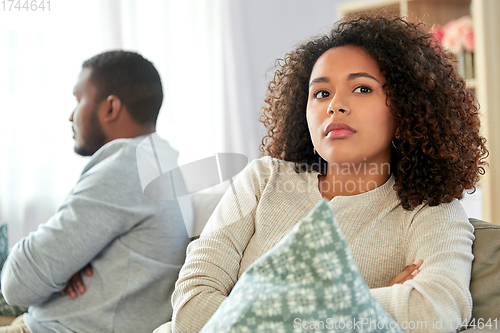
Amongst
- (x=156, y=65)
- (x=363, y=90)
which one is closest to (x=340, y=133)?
(x=363, y=90)

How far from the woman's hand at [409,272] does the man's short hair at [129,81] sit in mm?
814

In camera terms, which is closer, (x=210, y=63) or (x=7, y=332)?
(x=7, y=332)

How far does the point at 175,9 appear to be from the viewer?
248cm

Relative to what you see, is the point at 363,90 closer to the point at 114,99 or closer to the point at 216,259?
the point at 216,259

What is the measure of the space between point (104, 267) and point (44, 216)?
1055mm

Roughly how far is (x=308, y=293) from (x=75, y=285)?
723 millimetres

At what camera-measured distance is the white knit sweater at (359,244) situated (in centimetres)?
78

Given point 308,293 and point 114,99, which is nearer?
point 308,293

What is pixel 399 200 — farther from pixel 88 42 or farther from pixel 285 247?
pixel 88 42

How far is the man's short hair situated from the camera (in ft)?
4.19

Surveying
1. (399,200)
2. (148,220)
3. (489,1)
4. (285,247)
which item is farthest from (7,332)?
(489,1)

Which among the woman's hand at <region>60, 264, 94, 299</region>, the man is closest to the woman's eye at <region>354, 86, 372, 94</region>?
the man

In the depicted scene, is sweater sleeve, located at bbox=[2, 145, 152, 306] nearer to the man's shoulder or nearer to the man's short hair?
the man's shoulder

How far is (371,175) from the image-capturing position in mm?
1074
